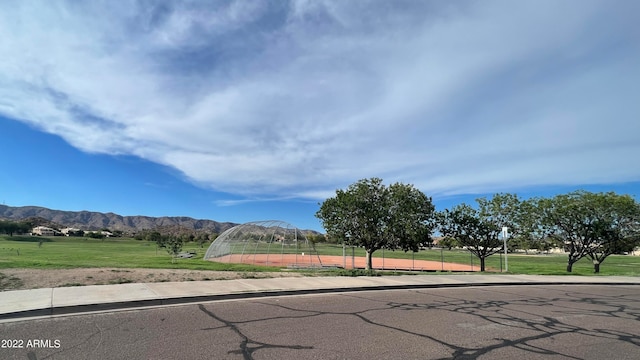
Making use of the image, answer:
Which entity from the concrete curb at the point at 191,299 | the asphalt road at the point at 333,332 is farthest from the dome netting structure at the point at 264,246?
the asphalt road at the point at 333,332

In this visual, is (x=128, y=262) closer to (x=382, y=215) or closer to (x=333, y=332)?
(x=382, y=215)

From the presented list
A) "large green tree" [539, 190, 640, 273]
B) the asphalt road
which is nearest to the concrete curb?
the asphalt road

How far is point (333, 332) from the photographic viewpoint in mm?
7012

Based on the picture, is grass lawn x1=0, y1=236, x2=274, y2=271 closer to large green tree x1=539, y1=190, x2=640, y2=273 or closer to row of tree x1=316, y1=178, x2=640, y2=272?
row of tree x1=316, y1=178, x2=640, y2=272

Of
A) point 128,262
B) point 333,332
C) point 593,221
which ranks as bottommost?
point 128,262

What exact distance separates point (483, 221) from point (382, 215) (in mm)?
7981

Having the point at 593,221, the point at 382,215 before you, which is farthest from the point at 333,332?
the point at 593,221

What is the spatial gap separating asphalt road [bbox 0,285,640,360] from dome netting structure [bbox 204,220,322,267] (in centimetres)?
1965

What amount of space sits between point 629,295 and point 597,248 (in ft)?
53.7

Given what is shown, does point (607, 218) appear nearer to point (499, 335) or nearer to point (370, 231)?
point (370, 231)

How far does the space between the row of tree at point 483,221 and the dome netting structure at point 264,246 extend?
489 cm

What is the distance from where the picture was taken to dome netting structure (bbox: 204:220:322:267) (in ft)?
98.0

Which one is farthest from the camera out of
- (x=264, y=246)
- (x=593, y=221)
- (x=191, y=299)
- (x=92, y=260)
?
(x=264, y=246)

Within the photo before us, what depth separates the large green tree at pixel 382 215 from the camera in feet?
80.9
